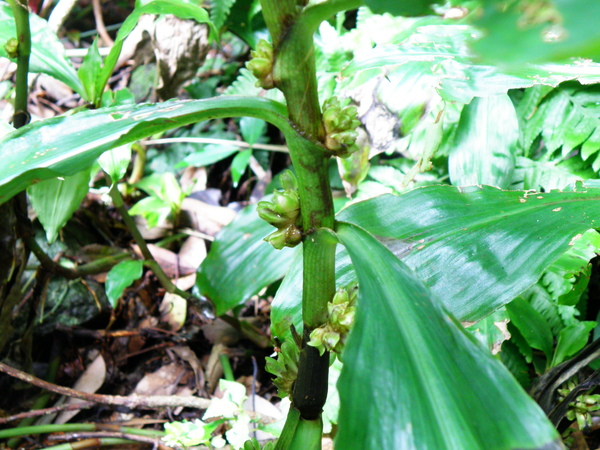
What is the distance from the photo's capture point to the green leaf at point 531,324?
0.92 m

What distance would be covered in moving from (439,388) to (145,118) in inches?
13.6

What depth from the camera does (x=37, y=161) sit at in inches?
17.4

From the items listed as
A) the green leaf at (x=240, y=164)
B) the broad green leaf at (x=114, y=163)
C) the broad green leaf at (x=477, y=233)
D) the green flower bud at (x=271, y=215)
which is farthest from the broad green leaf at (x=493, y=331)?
the green leaf at (x=240, y=164)

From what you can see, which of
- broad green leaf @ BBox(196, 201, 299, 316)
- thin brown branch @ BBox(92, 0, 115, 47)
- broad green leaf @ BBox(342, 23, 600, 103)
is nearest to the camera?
broad green leaf @ BBox(342, 23, 600, 103)

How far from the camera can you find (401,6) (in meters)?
0.31

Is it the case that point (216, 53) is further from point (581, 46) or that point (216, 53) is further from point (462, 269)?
point (581, 46)

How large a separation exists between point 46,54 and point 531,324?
44.9 inches

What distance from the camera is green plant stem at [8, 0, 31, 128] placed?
86 cm

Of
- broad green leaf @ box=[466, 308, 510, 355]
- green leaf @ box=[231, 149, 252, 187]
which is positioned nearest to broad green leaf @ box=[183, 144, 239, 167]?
green leaf @ box=[231, 149, 252, 187]

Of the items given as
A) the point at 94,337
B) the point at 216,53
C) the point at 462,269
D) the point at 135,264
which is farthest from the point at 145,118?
the point at 216,53

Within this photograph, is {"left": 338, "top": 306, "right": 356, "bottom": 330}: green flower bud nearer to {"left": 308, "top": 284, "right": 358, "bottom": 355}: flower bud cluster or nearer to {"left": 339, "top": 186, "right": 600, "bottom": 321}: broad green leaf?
{"left": 308, "top": 284, "right": 358, "bottom": 355}: flower bud cluster

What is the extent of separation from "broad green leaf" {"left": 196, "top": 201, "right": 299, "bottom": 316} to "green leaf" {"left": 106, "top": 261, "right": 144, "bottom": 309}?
0.15m

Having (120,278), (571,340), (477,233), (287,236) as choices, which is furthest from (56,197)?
(571,340)

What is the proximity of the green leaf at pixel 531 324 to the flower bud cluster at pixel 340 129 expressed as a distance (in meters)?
0.65
